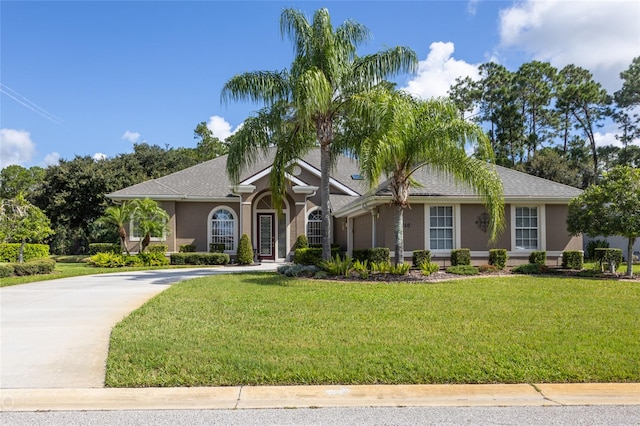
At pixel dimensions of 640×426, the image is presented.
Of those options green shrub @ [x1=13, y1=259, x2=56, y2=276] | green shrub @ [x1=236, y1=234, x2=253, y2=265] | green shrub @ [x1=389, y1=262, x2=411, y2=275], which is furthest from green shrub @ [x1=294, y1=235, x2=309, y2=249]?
green shrub @ [x1=13, y1=259, x2=56, y2=276]

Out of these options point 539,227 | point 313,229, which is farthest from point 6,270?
point 539,227

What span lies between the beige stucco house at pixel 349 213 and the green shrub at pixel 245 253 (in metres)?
1.11

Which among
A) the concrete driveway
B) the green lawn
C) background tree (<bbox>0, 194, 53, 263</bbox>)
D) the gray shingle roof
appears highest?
the gray shingle roof

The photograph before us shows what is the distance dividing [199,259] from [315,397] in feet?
61.0

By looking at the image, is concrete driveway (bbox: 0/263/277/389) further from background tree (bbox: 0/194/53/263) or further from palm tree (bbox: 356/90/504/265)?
palm tree (bbox: 356/90/504/265)

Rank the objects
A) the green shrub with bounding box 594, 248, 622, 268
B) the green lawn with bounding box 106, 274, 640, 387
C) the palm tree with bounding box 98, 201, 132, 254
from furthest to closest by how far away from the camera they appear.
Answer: the palm tree with bounding box 98, 201, 132, 254 → the green shrub with bounding box 594, 248, 622, 268 → the green lawn with bounding box 106, 274, 640, 387

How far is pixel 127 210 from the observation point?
2230 centimetres

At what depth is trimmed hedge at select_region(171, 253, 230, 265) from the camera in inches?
885

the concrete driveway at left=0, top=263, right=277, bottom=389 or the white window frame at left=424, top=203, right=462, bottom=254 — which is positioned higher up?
the white window frame at left=424, top=203, right=462, bottom=254

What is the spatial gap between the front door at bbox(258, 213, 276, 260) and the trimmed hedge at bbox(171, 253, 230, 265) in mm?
2868

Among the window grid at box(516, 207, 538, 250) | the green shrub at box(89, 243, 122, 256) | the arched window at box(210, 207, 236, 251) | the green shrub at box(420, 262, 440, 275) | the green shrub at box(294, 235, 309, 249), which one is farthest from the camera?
the arched window at box(210, 207, 236, 251)

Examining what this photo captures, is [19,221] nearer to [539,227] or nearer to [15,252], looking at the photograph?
[15,252]

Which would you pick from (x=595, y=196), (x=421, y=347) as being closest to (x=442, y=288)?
(x=421, y=347)

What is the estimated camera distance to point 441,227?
17844 mm
